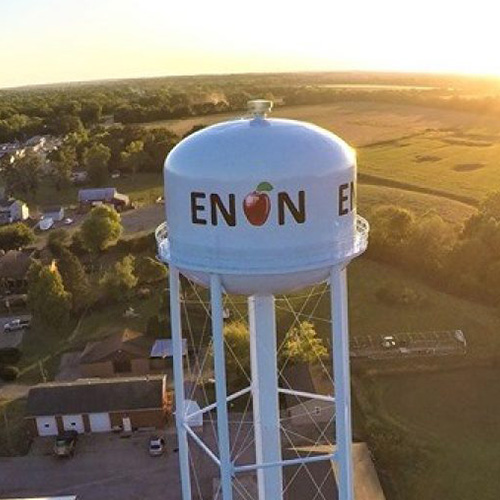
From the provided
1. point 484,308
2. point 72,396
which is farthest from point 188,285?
point 484,308

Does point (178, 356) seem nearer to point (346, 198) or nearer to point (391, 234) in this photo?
point (346, 198)

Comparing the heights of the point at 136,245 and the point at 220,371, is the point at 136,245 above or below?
below

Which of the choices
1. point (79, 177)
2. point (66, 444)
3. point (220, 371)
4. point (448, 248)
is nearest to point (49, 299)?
point (66, 444)

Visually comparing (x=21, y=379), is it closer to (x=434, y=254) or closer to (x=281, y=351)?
(x=281, y=351)

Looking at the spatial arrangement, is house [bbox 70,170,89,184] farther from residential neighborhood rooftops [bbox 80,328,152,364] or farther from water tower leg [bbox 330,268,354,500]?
water tower leg [bbox 330,268,354,500]

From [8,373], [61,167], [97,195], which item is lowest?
[8,373]

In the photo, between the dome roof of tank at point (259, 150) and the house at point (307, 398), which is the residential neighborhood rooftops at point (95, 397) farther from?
the dome roof of tank at point (259, 150)

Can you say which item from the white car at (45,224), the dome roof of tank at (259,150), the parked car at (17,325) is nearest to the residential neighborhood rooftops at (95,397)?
the parked car at (17,325)
